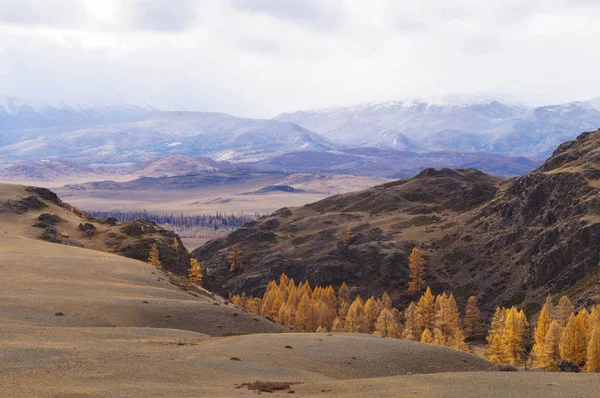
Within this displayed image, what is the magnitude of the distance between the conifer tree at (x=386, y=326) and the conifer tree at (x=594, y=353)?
50.3m

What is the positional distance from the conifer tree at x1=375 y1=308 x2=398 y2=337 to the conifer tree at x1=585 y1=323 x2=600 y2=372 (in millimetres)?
50331

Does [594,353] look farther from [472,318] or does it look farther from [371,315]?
[472,318]

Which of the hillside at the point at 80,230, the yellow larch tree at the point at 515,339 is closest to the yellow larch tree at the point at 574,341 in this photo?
the yellow larch tree at the point at 515,339

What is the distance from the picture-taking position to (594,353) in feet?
336

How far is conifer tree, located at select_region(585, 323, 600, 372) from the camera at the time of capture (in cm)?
10200

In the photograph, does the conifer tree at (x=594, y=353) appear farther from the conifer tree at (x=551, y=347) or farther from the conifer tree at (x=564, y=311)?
the conifer tree at (x=564, y=311)

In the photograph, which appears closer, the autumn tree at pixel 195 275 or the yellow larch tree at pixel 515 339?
the yellow larch tree at pixel 515 339

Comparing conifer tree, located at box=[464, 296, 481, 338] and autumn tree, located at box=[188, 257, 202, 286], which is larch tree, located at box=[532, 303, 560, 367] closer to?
conifer tree, located at box=[464, 296, 481, 338]

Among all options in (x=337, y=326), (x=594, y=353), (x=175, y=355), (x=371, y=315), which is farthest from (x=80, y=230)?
(x=594, y=353)

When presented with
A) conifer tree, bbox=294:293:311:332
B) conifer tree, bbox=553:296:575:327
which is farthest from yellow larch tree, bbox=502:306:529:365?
conifer tree, bbox=294:293:311:332

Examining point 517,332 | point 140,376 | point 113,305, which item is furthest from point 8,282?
point 517,332

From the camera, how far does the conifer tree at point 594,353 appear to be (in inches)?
4016

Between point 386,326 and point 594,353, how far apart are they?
53.1m

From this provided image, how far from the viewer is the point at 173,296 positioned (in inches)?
3730
